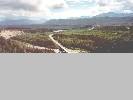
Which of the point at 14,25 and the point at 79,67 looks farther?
the point at 14,25

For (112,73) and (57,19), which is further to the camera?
(57,19)

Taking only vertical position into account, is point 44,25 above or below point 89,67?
above

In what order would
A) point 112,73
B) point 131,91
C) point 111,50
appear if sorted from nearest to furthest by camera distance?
point 131,91, point 112,73, point 111,50

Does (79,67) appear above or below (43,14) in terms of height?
below

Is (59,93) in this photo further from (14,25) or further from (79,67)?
(14,25)

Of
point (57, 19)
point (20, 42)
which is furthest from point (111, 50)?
point (20, 42)

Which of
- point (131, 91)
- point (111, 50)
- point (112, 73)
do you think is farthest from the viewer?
point (111, 50)

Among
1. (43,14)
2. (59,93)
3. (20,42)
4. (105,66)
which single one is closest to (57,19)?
(43,14)

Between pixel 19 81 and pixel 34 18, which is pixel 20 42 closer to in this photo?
pixel 34 18
